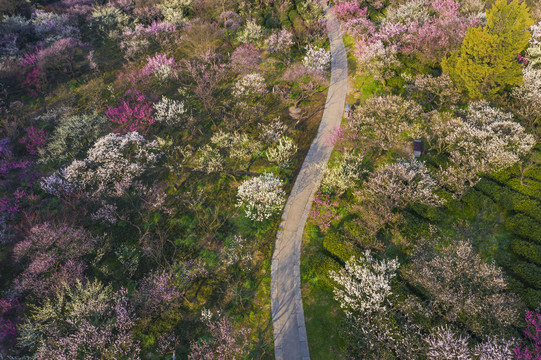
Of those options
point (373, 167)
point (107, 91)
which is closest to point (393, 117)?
point (373, 167)

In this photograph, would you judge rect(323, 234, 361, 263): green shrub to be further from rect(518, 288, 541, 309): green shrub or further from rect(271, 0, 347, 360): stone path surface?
rect(518, 288, 541, 309): green shrub

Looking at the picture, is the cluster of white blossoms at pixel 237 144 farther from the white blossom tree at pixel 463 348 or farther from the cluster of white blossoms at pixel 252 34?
the white blossom tree at pixel 463 348

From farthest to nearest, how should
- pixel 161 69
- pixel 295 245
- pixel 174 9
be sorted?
1. pixel 174 9
2. pixel 161 69
3. pixel 295 245

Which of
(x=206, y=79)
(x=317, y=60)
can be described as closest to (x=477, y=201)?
(x=317, y=60)

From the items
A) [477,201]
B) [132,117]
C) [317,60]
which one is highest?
[317,60]

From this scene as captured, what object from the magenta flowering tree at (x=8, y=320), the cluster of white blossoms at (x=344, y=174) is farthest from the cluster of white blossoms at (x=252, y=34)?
the magenta flowering tree at (x=8, y=320)

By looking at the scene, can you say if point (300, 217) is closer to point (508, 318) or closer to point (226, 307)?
point (226, 307)

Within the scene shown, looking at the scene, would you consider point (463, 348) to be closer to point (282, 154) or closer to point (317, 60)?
point (282, 154)
